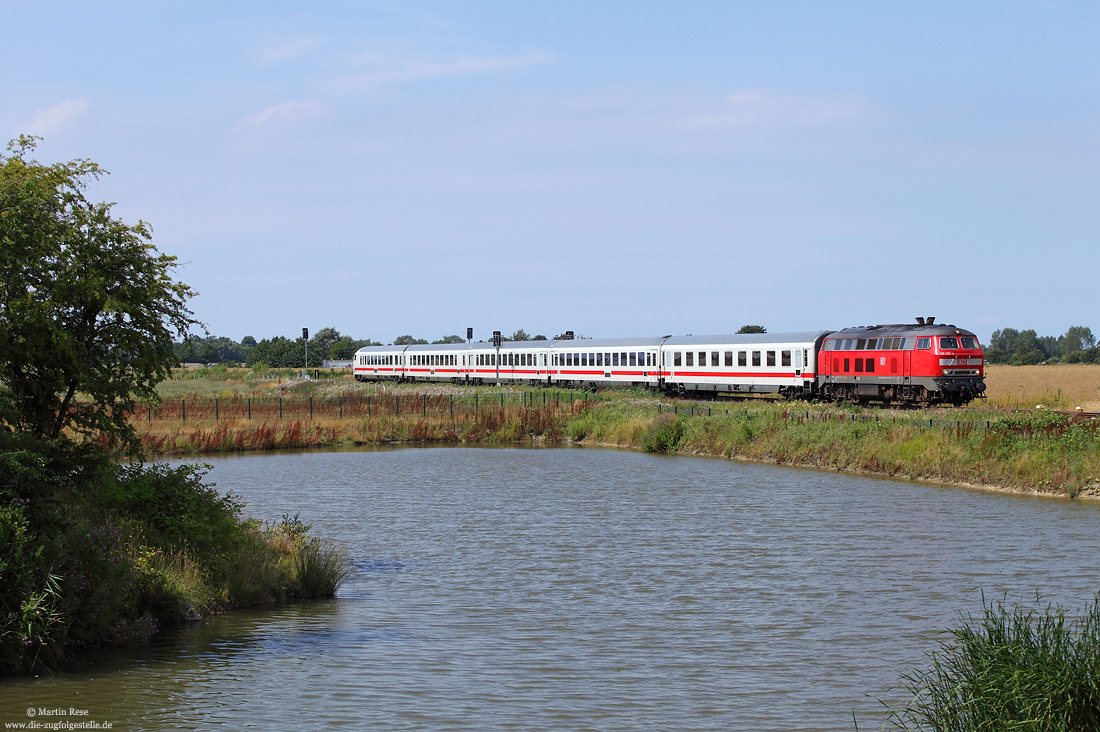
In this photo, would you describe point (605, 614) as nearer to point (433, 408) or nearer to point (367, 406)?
point (433, 408)

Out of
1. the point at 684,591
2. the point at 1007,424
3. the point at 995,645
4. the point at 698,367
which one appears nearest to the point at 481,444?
the point at 698,367

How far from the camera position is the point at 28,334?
13477 mm

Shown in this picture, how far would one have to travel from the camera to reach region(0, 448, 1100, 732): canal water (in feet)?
33.6

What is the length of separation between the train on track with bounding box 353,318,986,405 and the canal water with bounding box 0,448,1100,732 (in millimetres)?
13824

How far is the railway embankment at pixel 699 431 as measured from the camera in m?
28.2

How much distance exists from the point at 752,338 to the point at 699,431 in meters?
12.0

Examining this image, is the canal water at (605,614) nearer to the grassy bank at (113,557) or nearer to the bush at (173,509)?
the grassy bank at (113,557)

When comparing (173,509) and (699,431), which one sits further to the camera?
(699,431)

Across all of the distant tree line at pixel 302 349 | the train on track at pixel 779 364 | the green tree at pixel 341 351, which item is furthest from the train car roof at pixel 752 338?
the green tree at pixel 341 351

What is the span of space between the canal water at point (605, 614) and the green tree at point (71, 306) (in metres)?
3.82

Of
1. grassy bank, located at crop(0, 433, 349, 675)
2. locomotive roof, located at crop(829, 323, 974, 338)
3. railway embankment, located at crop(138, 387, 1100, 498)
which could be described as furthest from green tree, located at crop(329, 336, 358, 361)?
grassy bank, located at crop(0, 433, 349, 675)

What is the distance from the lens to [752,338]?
50656mm

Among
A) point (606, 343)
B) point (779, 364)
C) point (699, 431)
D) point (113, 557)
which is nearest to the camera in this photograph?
point (113, 557)

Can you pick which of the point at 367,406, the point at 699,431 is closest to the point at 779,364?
the point at 699,431
